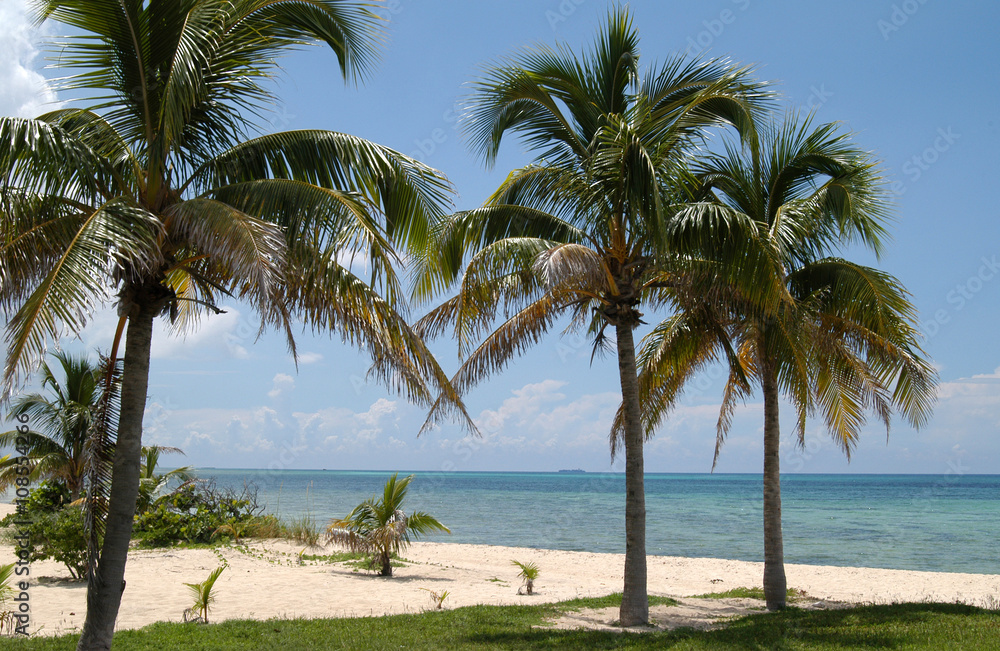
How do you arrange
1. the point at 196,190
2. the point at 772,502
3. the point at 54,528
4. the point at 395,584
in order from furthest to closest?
1. the point at 395,584
2. the point at 54,528
3. the point at 772,502
4. the point at 196,190

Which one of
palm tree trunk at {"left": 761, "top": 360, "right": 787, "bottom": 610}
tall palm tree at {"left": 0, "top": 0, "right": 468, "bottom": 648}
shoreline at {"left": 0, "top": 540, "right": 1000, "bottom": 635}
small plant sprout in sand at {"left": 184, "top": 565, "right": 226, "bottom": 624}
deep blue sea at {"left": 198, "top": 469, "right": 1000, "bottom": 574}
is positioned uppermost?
tall palm tree at {"left": 0, "top": 0, "right": 468, "bottom": 648}

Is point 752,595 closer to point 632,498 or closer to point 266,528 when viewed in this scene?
point 632,498

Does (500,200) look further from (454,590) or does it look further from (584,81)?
(454,590)

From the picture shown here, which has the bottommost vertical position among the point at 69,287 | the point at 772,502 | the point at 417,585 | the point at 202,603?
the point at 417,585

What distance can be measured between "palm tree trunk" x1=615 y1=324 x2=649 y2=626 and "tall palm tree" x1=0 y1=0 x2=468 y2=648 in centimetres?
361

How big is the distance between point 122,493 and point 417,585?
8.38 m

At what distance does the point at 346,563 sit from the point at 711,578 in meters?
8.30

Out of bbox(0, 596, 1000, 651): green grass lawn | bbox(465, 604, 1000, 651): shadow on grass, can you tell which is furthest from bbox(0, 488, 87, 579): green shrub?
bbox(465, 604, 1000, 651): shadow on grass

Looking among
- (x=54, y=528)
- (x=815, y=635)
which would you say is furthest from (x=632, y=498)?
(x=54, y=528)

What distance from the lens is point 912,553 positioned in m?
23.7

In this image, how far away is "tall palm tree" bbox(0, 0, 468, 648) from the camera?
4.95 m

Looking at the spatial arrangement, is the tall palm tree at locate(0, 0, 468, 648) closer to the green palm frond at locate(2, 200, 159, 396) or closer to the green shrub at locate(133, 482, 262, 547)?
the green palm frond at locate(2, 200, 159, 396)

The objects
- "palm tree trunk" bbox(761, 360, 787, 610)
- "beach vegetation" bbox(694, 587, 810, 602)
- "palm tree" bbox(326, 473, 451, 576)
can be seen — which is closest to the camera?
"palm tree trunk" bbox(761, 360, 787, 610)

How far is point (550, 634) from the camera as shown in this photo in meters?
7.79
